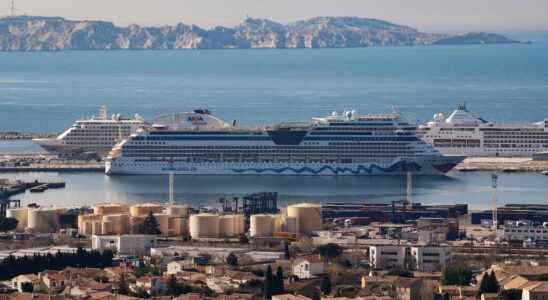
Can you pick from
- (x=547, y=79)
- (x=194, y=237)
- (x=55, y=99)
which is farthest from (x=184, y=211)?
(x=547, y=79)

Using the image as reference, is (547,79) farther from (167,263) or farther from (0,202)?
(167,263)

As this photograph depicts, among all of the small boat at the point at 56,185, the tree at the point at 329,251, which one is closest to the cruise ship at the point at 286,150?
the small boat at the point at 56,185

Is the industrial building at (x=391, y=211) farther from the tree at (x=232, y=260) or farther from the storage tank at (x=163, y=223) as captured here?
the tree at (x=232, y=260)

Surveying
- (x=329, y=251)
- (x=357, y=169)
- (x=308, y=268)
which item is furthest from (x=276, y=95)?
(x=308, y=268)

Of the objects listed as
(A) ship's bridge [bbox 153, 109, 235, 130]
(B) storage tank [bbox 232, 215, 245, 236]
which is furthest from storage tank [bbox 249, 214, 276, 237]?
(A) ship's bridge [bbox 153, 109, 235, 130]

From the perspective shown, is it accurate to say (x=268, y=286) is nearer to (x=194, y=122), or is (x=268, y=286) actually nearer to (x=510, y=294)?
(x=510, y=294)
